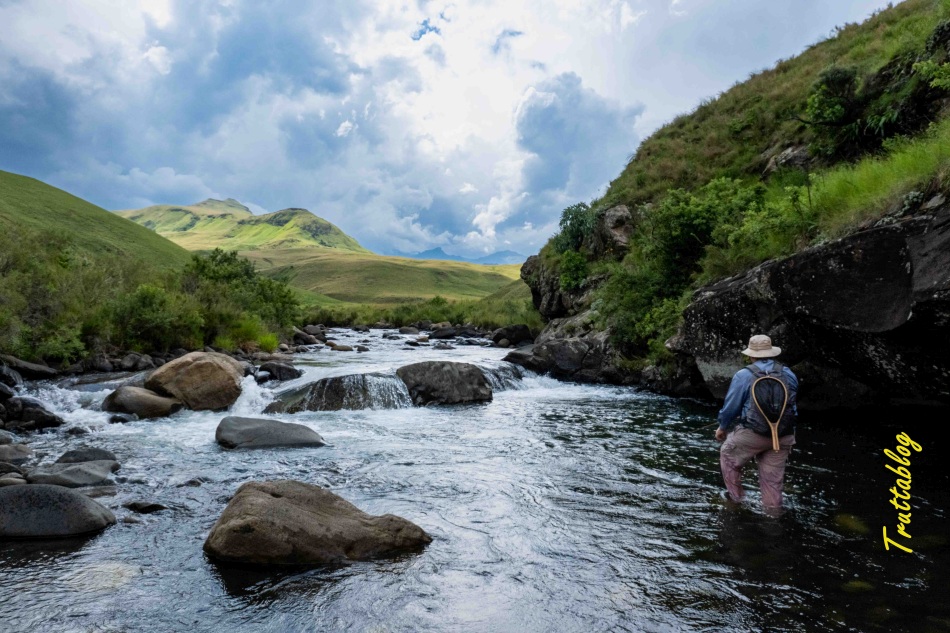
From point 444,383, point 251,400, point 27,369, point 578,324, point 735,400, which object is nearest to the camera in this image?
point 735,400

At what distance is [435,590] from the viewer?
6.36m

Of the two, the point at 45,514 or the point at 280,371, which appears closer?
the point at 45,514

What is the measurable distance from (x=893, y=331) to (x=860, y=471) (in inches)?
110

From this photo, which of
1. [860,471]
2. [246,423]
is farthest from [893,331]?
[246,423]

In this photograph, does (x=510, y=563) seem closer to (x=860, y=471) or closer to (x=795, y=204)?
(x=860, y=471)

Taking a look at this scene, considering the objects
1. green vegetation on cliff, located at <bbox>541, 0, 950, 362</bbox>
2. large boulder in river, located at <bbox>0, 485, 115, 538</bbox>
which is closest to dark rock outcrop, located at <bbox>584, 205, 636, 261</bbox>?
green vegetation on cliff, located at <bbox>541, 0, 950, 362</bbox>

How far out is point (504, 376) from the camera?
2378 centimetres

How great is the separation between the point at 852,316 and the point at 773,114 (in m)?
26.8

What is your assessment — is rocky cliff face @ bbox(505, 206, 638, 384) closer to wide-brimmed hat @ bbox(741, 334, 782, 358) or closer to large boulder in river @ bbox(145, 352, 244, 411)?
large boulder in river @ bbox(145, 352, 244, 411)

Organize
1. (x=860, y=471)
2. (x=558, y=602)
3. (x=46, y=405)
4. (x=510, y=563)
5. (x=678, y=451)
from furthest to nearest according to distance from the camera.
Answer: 1. (x=46, y=405)
2. (x=678, y=451)
3. (x=860, y=471)
4. (x=510, y=563)
5. (x=558, y=602)

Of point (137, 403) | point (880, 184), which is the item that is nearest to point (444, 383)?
point (137, 403)

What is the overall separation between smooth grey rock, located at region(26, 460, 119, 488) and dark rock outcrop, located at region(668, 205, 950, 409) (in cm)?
1404

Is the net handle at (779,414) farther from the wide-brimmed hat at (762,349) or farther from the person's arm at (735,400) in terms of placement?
the wide-brimmed hat at (762,349)

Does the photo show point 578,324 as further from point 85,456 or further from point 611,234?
point 85,456
